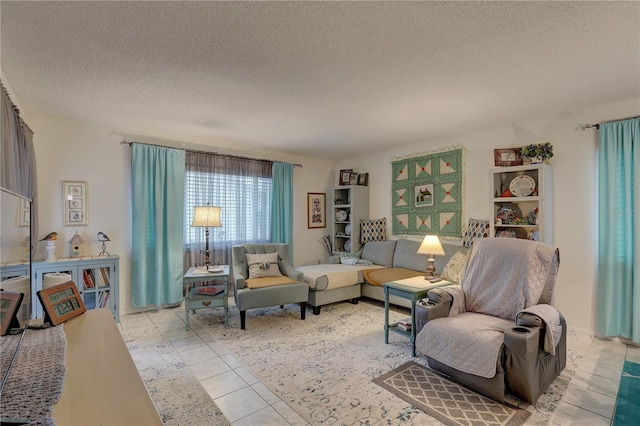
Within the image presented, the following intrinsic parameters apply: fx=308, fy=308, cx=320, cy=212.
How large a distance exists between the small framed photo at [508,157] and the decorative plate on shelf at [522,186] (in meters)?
0.18

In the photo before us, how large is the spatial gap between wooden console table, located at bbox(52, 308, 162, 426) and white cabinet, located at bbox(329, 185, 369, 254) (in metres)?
4.27

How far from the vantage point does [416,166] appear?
4.78 metres

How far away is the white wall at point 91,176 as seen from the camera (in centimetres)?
348

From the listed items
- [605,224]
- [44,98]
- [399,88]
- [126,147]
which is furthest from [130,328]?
[605,224]

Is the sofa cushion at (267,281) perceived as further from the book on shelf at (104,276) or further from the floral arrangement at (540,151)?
the floral arrangement at (540,151)

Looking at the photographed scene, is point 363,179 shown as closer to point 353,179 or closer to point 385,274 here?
point 353,179

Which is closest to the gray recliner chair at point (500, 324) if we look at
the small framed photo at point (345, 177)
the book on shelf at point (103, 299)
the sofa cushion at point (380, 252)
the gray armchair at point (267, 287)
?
the gray armchair at point (267, 287)

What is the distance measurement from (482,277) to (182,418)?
2498 mm

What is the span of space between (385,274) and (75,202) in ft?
13.0

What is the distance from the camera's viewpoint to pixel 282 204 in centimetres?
528

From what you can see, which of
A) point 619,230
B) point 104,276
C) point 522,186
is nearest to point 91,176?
point 104,276

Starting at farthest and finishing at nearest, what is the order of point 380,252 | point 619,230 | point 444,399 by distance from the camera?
point 380,252 → point 619,230 → point 444,399

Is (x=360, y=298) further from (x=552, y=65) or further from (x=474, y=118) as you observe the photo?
(x=552, y=65)

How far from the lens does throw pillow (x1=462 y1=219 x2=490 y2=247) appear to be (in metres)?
3.88
